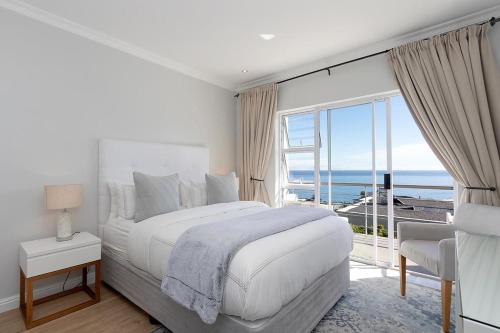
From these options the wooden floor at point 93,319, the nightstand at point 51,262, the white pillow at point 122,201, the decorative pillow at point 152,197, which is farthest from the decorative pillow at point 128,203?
the wooden floor at point 93,319

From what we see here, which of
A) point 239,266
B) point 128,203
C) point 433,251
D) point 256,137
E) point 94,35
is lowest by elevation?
point 433,251

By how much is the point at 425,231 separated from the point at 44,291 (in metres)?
3.68

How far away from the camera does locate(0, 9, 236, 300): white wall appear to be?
218cm

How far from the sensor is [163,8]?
231cm

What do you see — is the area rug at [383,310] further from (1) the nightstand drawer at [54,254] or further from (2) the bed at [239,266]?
(1) the nightstand drawer at [54,254]

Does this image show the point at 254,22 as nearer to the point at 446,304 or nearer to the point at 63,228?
the point at 63,228

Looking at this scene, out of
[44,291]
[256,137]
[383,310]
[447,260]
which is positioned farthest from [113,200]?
[447,260]

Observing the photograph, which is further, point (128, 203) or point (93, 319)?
point (128, 203)

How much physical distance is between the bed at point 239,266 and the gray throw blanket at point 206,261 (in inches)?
2.4

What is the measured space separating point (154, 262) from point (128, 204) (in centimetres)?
102

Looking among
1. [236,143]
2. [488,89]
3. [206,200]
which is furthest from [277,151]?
[488,89]

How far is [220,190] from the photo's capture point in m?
3.11

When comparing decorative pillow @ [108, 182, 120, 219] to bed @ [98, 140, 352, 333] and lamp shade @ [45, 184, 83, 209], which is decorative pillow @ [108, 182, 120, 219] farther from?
lamp shade @ [45, 184, 83, 209]

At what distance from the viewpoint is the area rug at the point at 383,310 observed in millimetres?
1864
